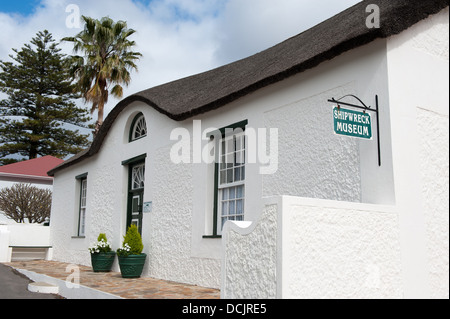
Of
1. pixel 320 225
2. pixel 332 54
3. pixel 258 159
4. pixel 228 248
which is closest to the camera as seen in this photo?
pixel 320 225

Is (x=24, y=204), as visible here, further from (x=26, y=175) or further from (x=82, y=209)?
(x=82, y=209)

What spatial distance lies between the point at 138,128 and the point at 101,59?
31.9 feet

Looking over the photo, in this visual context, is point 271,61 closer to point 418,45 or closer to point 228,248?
point 418,45

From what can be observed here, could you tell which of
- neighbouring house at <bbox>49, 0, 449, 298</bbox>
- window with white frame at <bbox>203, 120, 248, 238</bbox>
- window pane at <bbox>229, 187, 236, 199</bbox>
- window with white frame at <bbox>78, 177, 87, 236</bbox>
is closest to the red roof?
window with white frame at <bbox>78, 177, 87, 236</bbox>

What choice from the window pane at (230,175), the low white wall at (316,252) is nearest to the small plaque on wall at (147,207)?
the window pane at (230,175)

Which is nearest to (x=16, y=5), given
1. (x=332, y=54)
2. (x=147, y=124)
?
(x=147, y=124)

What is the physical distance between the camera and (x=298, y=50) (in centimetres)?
796

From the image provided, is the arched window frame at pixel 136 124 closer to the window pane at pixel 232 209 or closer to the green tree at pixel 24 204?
the window pane at pixel 232 209

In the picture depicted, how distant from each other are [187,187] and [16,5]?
4.78 m

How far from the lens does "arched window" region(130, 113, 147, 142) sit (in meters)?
11.9

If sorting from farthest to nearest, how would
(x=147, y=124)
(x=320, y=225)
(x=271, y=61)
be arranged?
(x=147, y=124), (x=271, y=61), (x=320, y=225)

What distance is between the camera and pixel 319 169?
6.75 metres

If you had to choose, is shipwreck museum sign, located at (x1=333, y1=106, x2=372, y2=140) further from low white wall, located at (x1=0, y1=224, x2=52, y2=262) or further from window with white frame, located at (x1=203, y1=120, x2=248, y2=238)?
low white wall, located at (x1=0, y1=224, x2=52, y2=262)

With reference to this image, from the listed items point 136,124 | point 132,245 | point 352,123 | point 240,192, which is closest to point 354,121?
point 352,123
